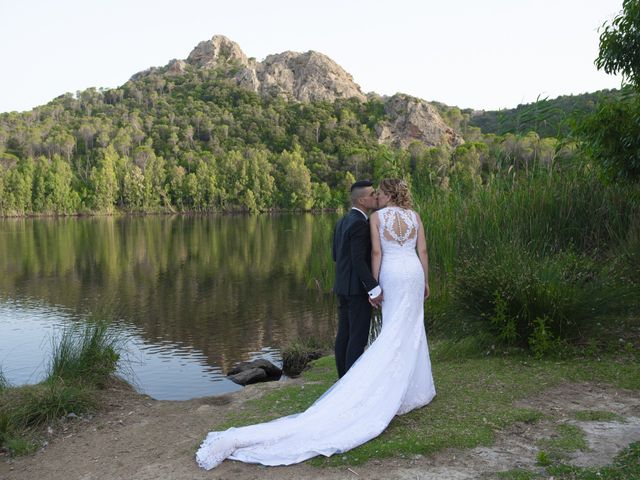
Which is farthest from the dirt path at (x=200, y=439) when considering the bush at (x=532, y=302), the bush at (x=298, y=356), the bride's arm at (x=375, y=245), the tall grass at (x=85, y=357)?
the bush at (x=298, y=356)

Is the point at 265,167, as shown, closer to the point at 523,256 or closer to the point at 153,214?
the point at 153,214

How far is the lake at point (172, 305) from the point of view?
11.6m

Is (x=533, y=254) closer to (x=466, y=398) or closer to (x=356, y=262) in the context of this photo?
(x=466, y=398)

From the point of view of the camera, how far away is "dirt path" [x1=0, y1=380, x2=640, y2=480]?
3.91 metres

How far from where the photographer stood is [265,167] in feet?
328

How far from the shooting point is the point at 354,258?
5.35 m

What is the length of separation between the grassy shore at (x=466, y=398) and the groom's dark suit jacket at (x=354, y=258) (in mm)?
1236

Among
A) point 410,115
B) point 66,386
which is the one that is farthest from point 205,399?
point 410,115

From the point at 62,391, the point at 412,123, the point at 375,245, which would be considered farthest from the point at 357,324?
the point at 412,123

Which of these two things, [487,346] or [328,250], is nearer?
[487,346]

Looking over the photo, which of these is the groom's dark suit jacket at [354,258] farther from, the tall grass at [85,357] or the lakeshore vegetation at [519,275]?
the tall grass at [85,357]

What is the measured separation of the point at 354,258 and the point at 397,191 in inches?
29.1

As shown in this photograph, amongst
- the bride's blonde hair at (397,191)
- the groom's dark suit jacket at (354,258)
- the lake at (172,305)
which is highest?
the bride's blonde hair at (397,191)

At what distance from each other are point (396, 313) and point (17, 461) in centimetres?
354
